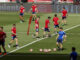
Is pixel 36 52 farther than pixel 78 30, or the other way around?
pixel 78 30

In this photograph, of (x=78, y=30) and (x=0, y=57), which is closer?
(x=0, y=57)

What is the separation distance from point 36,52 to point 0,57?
345cm

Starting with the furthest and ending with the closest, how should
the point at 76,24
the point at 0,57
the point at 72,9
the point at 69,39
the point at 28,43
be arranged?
the point at 72,9 < the point at 76,24 < the point at 69,39 < the point at 28,43 < the point at 0,57

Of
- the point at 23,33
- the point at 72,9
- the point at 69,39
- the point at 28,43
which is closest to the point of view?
the point at 28,43

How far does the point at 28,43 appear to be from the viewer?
112ft

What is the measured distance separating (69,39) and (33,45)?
5.02 metres

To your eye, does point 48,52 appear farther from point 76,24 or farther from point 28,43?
point 76,24

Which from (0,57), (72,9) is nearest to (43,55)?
(0,57)

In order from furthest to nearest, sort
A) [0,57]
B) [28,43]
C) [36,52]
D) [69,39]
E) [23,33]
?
[23,33], [69,39], [28,43], [36,52], [0,57]

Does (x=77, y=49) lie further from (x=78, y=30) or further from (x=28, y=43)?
(x=78, y=30)

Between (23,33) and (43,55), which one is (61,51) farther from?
(23,33)

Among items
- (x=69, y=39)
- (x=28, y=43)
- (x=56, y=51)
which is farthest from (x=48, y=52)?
(x=69, y=39)

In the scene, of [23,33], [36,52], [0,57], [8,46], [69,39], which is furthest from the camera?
[23,33]

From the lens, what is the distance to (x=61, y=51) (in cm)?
Result: 3005
